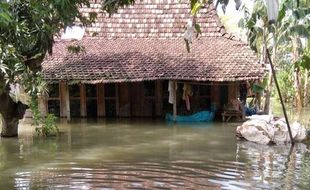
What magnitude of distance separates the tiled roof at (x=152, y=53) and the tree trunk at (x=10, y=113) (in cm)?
344

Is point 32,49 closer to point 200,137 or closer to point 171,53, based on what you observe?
point 200,137

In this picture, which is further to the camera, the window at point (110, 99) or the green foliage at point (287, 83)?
the green foliage at point (287, 83)

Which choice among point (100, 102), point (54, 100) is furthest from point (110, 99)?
point (54, 100)

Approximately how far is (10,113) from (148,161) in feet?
15.5

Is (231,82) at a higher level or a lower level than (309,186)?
higher

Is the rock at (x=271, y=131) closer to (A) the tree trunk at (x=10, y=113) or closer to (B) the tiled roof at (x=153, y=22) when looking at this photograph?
(A) the tree trunk at (x=10, y=113)

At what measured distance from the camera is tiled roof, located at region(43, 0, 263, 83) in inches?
610

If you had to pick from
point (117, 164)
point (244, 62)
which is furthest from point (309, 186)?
point (244, 62)

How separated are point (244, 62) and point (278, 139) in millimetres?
4953

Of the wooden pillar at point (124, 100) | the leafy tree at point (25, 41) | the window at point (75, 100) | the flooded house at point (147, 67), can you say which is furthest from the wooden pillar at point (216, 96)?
the leafy tree at point (25, 41)

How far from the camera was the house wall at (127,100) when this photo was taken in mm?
17688

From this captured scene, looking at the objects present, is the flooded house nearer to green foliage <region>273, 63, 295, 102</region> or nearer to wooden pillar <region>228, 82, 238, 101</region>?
wooden pillar <region>228, 82, 238, 101</region>

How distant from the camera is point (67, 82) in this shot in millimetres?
15578

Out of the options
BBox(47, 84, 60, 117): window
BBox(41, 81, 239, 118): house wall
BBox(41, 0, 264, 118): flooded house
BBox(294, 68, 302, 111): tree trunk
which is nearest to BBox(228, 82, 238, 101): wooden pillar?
BBox(41, 0, 264, 118): flooded house
